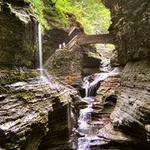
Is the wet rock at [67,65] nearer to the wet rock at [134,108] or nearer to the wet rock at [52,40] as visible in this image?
the wet rock at [52,40]

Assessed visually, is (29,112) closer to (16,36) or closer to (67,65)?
(16,36)

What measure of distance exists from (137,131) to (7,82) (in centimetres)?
565

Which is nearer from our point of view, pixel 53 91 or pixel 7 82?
pixel 7 82

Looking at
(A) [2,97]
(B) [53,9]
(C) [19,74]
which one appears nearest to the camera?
(A) [2,97]

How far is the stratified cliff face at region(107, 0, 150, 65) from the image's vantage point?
13.0 metres

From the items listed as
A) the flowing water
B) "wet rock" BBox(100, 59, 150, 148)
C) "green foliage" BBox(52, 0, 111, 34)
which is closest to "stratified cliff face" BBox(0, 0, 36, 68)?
the flowing water

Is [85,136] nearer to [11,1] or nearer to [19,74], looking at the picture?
[19,74]

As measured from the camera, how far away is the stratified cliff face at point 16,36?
408 inches

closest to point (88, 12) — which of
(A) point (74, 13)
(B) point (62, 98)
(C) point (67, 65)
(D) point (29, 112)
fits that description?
(A) point (74, 13)

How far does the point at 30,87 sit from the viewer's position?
983 cm

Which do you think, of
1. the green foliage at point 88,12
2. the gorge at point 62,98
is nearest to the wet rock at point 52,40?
the green foliage at point 88,12

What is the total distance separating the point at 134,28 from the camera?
1424 cm

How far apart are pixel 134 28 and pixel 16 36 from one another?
6433 mm

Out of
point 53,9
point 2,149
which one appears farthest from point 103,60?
point 2,149
